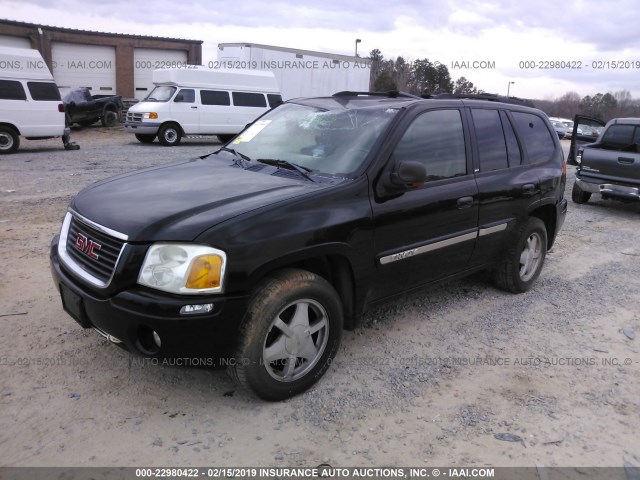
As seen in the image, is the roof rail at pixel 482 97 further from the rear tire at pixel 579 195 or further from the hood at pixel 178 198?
the rear tire at pixel 579 195

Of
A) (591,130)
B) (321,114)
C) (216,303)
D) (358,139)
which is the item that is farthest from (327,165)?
(591,130)

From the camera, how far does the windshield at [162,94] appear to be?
17.3 meters

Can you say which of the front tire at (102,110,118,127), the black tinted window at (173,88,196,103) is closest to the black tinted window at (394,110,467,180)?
the black tinted window at (173,88,196,103)

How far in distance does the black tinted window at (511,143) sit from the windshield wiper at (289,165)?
80.9 inches

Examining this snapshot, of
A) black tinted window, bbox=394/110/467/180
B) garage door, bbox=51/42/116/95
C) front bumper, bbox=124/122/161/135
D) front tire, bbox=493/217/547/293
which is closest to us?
black tinted window, bbox=394/110/467/180

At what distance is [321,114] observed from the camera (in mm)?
4109

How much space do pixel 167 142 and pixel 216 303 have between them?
15.8 metres

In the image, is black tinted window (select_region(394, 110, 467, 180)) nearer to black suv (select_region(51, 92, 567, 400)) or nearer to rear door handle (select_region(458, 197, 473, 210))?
black suv (select_region(51, 92, 567, 400))

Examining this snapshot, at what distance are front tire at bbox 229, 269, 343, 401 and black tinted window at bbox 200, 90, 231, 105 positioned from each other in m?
16.0

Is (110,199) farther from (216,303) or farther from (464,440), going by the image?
(464,440)

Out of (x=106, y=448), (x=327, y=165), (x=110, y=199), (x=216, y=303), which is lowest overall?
(x=106, y=448)

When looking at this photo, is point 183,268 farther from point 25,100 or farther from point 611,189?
point 25,100

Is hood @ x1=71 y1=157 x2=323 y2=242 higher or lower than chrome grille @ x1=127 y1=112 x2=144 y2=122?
lower

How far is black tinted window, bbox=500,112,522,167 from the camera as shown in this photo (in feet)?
15.3
